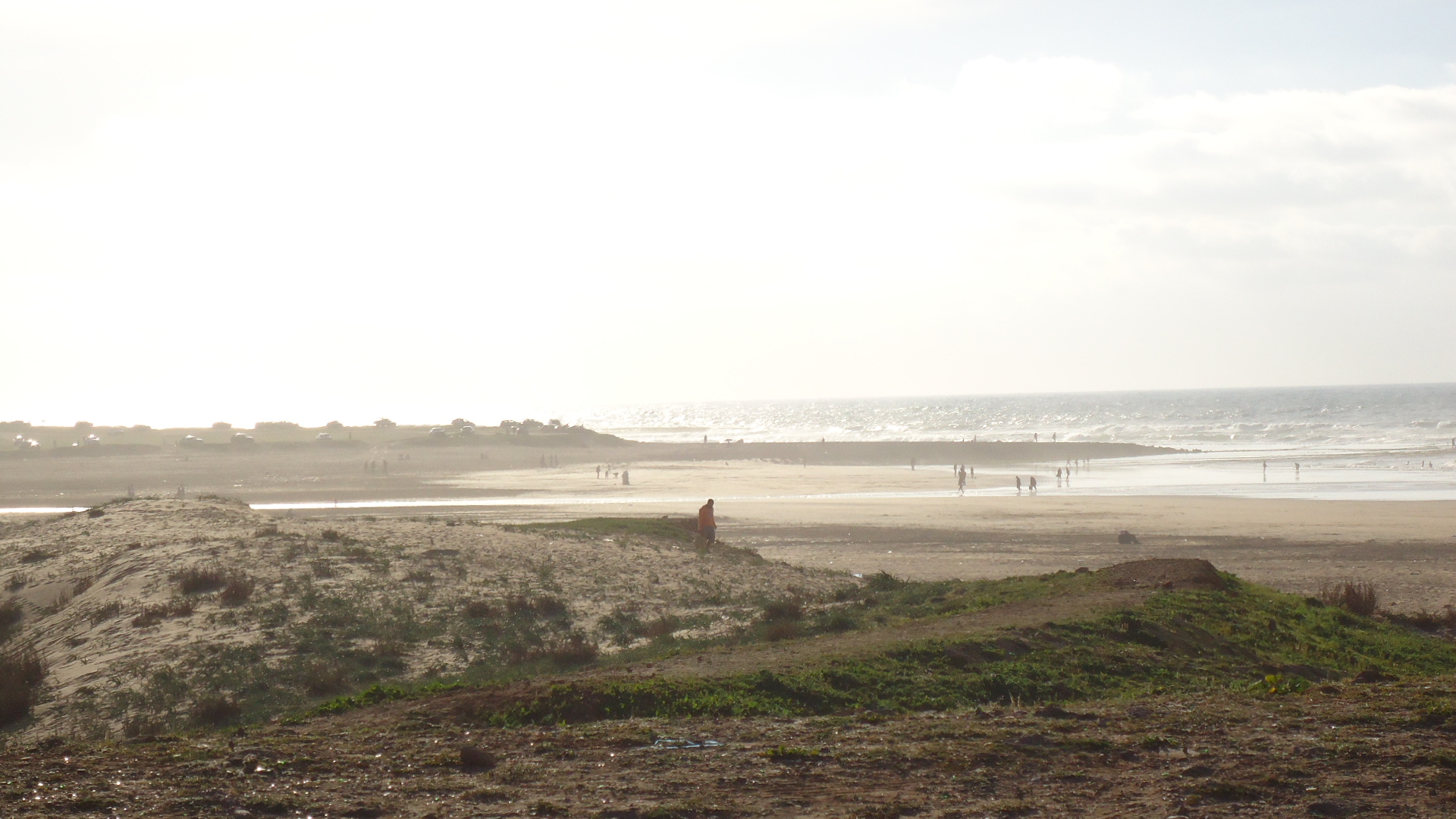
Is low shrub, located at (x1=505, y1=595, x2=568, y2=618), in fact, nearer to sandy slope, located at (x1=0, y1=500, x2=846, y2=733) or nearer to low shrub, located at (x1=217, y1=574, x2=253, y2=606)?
sandy slope, located at (x1=0, y1=500, x2=846, y2=733)

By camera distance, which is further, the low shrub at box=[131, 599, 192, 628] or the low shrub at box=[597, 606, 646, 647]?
the low shrub at box=[597, 606, 646, 647]

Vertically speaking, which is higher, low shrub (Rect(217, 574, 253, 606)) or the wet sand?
low shrub (Rect(217, 574, 253, 606))

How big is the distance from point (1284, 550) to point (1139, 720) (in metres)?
22.7

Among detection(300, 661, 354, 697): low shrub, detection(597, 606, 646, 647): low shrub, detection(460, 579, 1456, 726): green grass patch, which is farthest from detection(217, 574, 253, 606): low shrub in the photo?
detection(460, 579, 1456, 726): green grass patch

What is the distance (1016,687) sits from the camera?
1042 cm

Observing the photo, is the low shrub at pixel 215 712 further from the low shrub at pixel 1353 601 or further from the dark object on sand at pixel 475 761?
the low shrub at pixel 1353 601

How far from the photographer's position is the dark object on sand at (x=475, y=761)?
7.36m

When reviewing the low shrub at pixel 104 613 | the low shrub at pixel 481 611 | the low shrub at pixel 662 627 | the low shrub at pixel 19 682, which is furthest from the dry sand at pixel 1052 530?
the low shrub at pixel 19 682

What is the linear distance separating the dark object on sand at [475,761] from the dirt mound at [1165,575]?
36.3 ft

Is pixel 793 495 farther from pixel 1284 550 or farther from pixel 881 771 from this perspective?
pixel 881 771

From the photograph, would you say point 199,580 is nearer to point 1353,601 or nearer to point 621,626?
point 621,626

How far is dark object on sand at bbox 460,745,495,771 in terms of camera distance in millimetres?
7359

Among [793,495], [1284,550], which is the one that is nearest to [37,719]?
[1284,550]

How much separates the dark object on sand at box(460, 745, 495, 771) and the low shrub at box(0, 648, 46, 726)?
7.61 m
